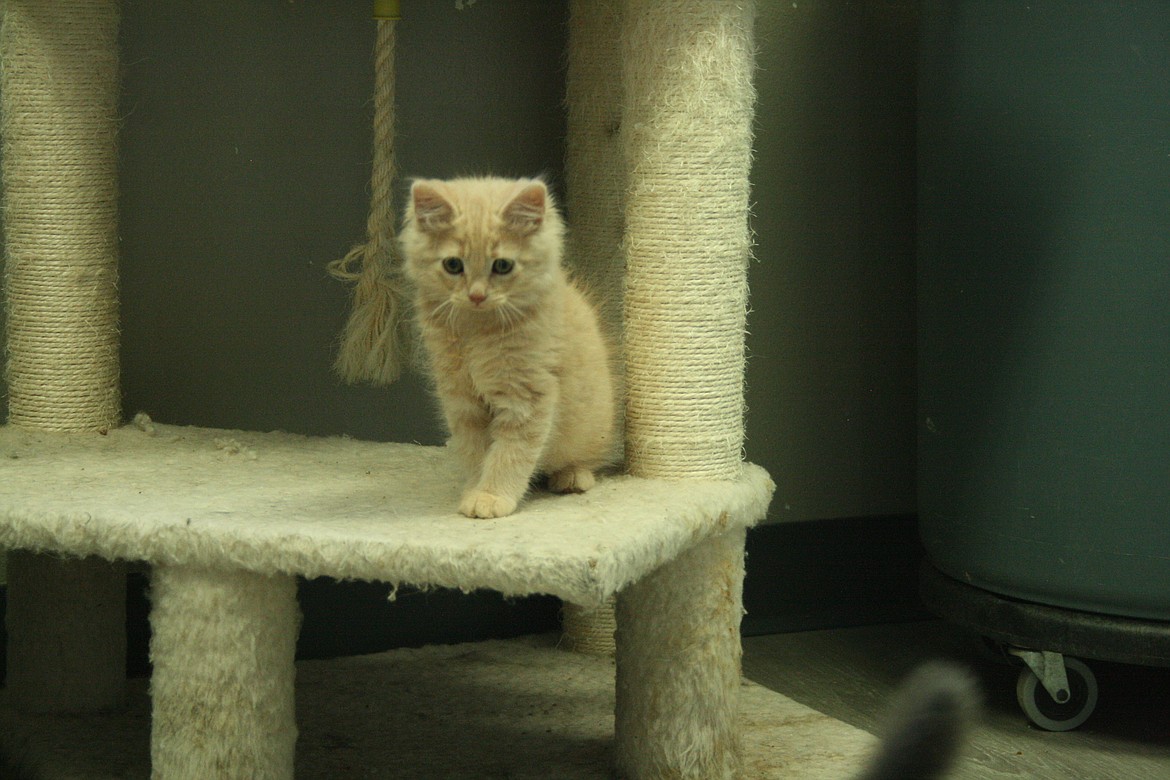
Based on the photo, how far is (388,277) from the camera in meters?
1.61

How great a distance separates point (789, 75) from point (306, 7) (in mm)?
792

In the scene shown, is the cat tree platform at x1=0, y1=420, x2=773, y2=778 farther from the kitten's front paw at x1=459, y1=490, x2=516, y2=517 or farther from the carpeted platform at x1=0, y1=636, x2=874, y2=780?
the carpeted platform at x1=0, y1=636, x2=874, y2=780

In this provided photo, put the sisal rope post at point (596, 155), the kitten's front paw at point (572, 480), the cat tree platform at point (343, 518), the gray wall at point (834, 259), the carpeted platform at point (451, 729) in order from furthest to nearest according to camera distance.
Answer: the gray wall at point (834, 259) → the sisal rope post at point (596, 155) → the carpeted platform at point (451, 729) → the kitten's front paw at point (572, 480) → the cat tree platform at point (343, 518)

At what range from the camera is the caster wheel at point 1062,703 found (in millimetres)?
1775

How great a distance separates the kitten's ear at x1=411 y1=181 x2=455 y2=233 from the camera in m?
1.25

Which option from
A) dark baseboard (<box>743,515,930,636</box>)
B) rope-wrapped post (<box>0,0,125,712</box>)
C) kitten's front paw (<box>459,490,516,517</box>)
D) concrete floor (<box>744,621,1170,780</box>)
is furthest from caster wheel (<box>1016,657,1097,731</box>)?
rope-wrapped post (<box>0,0,125,712</box>)

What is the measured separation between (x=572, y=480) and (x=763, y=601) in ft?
2.99

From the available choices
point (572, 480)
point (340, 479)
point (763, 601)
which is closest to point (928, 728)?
point (572, 480)

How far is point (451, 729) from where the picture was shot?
1702mm

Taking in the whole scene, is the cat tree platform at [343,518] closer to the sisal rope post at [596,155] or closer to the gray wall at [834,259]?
the sisal rope post at [596,155]

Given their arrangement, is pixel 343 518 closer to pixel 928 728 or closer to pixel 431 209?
pixel 431 209

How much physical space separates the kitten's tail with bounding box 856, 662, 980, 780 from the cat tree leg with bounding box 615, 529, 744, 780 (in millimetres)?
826

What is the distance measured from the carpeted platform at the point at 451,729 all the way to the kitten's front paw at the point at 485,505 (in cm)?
43

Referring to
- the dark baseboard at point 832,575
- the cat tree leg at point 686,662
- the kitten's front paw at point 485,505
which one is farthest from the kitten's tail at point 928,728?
the dark baseboard at point 832,575
